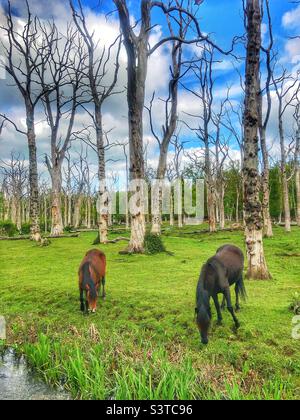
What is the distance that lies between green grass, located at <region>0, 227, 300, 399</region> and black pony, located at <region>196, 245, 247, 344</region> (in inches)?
16.0

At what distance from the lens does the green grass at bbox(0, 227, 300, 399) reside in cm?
511

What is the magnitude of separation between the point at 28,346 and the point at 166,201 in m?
58.3

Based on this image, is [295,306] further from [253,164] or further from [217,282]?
[253,164]

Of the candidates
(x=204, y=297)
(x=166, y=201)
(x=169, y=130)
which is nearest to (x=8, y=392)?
(x=204, y=297)

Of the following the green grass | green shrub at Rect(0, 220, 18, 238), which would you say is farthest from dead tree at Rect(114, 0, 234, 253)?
green shrub at Rect(0, 220, 18, 238)

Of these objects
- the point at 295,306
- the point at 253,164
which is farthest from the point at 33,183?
the point at 295,306

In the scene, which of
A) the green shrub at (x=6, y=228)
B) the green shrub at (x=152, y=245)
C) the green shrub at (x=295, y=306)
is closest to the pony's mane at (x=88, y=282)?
the green shrub at (x=295, y=306)

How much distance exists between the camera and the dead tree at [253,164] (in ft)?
35.7

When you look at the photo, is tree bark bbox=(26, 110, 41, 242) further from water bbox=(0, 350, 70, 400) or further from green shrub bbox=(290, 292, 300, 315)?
green shrub bbox=(290, 292, 300, 315)

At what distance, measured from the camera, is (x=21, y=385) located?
5.71m

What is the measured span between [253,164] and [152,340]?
657cm
